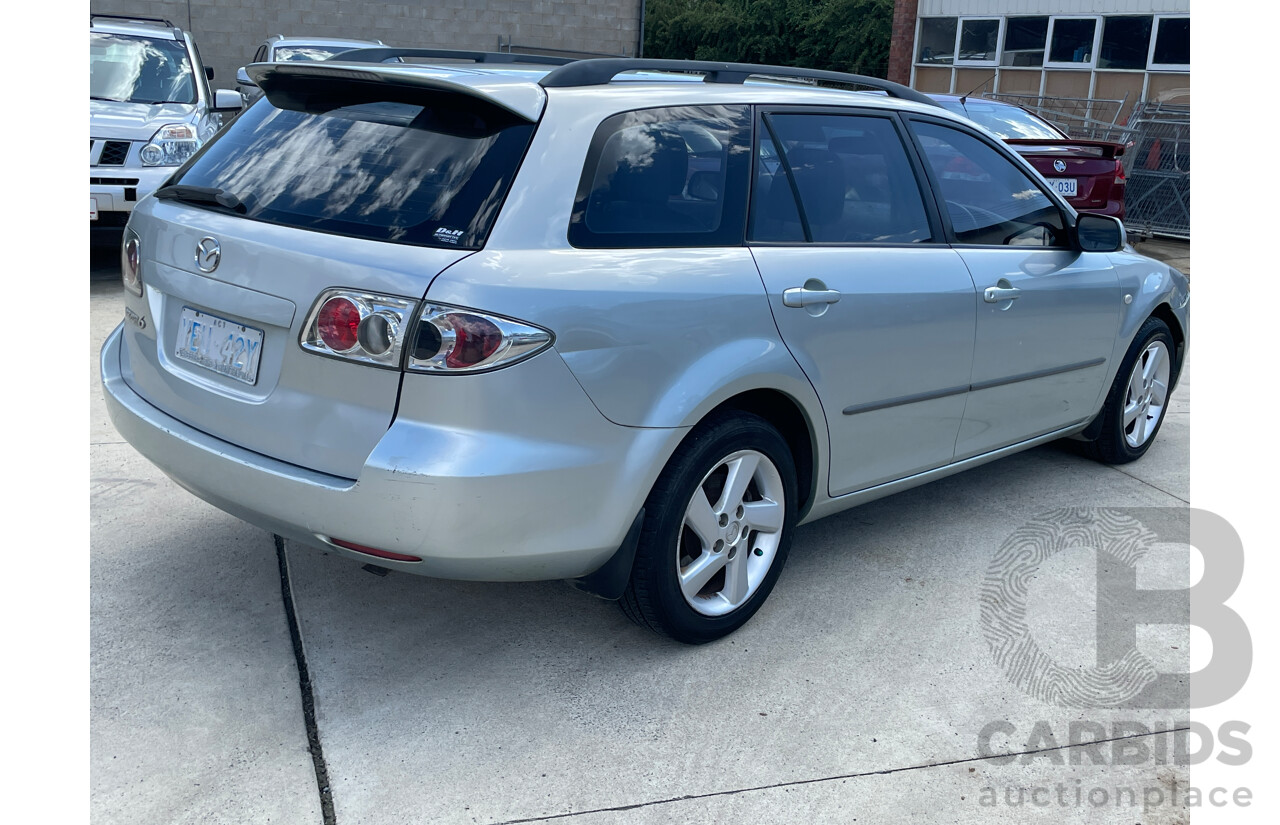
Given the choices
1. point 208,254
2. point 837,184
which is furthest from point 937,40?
point 208,254

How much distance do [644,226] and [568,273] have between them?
0.36m

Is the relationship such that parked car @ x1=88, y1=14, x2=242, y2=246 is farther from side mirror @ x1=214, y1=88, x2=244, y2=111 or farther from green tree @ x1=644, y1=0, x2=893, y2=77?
green tree @ x1=644, y1=0, x2=893, y2=77

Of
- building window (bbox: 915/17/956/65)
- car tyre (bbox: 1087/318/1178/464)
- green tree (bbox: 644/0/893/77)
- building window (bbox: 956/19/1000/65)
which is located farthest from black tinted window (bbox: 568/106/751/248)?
green tree (bbox: 644/0/893/77)

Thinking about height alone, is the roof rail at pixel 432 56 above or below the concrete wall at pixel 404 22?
below

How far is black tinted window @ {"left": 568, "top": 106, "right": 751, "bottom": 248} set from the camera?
2.96 metres

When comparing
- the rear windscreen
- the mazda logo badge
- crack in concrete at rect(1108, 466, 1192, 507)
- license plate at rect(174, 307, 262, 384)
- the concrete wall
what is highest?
the concrete wall

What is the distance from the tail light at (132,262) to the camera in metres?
3.30

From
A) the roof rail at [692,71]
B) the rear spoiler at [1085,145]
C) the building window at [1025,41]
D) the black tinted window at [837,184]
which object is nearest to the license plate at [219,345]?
the roof rail at [692,71]

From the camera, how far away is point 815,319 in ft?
11.1

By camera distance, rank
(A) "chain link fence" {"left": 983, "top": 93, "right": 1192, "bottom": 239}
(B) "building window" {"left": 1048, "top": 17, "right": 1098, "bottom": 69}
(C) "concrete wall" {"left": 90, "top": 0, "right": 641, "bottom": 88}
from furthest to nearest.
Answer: (B) "building window" {"left": 1048, "top": 17, "right": 1098, "bottom": 69} < (C) "concrete wall" {"left": 90, "top": 0, "right": 641, "bottom": 88} < (A) "chain link fence" {"left": 983, "top": 93, "right": 1192, "bottom": 239}

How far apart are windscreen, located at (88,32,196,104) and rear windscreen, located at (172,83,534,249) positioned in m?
6.61

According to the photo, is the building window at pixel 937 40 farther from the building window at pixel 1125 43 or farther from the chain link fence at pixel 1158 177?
the chain link fence at pixel 1158 177

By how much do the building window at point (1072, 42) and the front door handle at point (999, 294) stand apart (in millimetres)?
19083

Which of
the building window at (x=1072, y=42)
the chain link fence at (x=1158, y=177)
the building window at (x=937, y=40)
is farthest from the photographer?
the building window at (x=937, y=40)
